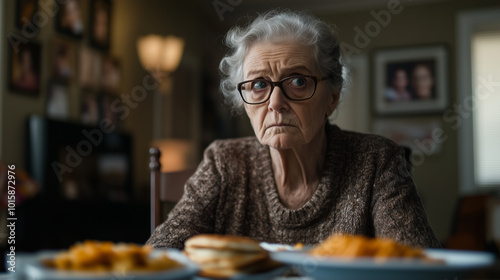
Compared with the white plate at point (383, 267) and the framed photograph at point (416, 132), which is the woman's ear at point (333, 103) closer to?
the white plate at point (383, 267)

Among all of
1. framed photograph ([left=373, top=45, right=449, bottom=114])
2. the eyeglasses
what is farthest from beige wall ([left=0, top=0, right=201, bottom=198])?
the eyeglasses

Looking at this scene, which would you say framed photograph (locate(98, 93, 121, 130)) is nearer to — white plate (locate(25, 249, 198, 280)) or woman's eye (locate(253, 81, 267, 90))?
woman's eye (locate(253, 81, 267, 90))

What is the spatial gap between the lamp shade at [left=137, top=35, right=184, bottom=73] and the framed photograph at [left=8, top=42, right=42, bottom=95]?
118 centimetres

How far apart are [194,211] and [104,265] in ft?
2.42

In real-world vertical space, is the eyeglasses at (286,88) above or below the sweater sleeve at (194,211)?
above

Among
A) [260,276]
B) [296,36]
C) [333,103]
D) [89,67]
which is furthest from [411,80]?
[260,276]

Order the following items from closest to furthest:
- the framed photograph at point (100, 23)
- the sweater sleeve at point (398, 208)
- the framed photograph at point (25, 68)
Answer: the sweater sleeve at point (398, 208) < the framed photograph at point (25, 68) < the framed photograph at point (100, 23)

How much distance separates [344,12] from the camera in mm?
5883

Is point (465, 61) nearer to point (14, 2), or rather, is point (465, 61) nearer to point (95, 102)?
point (95, 102)

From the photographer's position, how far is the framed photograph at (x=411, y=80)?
5465 millimetres

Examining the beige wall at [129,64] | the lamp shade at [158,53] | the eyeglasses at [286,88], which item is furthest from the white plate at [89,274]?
the lamp shade at [158,53]

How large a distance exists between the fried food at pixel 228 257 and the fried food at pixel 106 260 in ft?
0.25

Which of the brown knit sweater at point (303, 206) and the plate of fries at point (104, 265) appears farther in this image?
the brown knit sweater at point (303, 206)

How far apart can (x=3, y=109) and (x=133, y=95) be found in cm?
145
